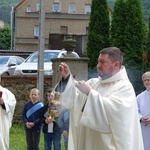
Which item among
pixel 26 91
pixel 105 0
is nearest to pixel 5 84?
pixel 26 91

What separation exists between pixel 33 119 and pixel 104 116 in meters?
4.65

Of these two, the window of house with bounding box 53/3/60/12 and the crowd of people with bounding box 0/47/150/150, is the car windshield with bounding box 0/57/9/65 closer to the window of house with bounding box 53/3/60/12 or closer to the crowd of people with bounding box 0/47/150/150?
the crowd of people with bounding box 0/47/150/150

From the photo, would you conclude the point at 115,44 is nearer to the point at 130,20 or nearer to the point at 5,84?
the point at 130,20

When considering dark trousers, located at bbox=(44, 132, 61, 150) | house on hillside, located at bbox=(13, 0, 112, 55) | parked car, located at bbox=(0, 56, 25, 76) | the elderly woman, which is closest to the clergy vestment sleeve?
the elderly woman

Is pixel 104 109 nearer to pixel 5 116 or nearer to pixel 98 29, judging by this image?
pixel 5 116

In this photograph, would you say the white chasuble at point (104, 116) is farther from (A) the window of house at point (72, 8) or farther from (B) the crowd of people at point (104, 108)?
(A) the window of house at point (72, 8)

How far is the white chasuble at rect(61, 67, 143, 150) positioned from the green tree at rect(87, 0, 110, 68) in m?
17.6

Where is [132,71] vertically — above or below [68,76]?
below

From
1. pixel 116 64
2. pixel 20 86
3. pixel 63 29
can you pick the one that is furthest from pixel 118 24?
pixel 63 29

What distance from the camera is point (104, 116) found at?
524 cm

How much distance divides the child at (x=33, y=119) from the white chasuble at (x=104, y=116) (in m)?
3.97

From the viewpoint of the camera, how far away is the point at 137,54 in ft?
71.1

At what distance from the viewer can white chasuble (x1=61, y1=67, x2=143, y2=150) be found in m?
5.22

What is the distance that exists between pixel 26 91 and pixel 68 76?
9197 millimetres
